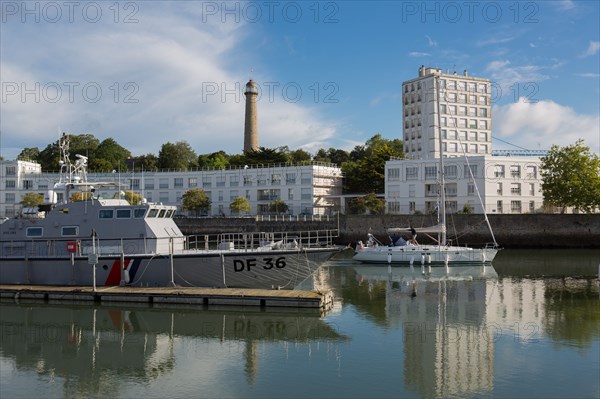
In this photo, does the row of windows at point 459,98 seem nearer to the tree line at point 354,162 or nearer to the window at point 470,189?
the tree line at point 354,162

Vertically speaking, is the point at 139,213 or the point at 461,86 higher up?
the point at 461,86

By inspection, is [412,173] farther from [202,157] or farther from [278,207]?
[202,157]

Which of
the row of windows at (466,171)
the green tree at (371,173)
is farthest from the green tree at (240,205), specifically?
the row of windows at (466,171)

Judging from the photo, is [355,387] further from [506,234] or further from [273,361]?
[506,234]

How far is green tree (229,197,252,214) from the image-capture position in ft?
239

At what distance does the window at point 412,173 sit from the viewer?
2699 inches

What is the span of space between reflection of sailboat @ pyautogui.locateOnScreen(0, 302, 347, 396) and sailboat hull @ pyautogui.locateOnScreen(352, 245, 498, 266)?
61.2 ft

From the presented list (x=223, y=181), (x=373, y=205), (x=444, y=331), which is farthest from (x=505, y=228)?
(x=223, y=181)

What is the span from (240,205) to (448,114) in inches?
1580

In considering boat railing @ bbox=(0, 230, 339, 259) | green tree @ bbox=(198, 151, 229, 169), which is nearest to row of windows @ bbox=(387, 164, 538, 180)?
green tree @ bbox=(198, 151, 229, 169)

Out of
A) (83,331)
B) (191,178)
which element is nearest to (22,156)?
(191,178)

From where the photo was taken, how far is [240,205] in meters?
72.9

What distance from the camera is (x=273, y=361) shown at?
1738 cm

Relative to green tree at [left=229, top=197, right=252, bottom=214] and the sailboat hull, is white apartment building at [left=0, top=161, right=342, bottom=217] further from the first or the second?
the sailboat hull
